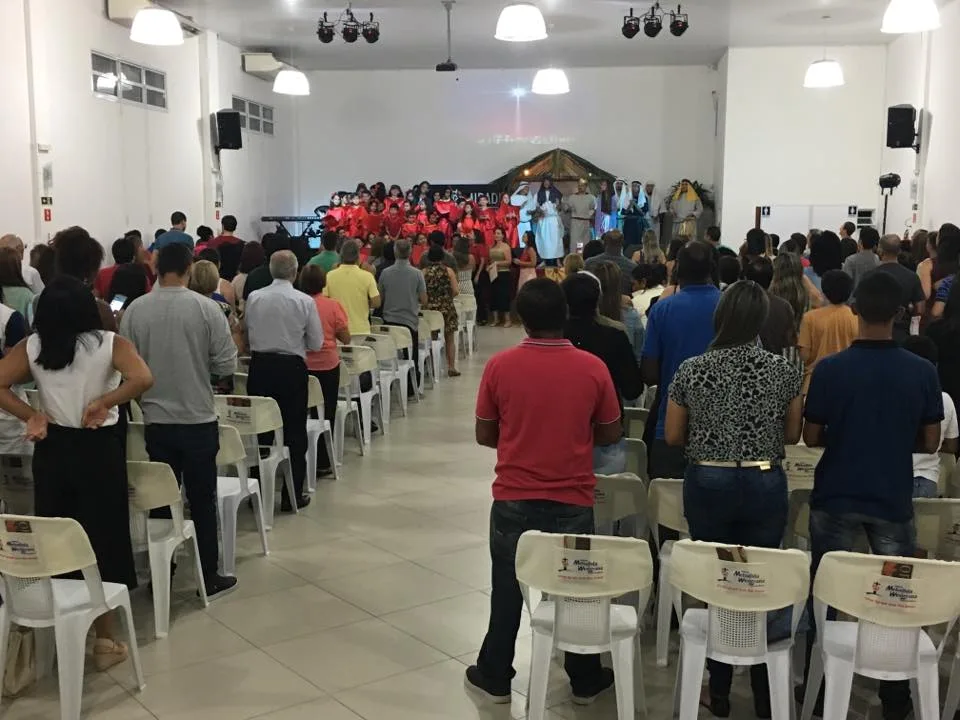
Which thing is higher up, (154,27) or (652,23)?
(652,23)

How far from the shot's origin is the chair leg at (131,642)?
3430mm

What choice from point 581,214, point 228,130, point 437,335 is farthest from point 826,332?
point 581,214

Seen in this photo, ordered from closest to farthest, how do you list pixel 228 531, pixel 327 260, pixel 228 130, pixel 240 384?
pixel 228 531 → pixel 240 384 → pixel 327 260 → pixel 228 130

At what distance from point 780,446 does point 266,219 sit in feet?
42.2

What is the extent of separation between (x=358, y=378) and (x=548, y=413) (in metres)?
4.10

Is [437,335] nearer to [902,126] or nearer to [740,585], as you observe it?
[902,126]

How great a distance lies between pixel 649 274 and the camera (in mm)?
6867

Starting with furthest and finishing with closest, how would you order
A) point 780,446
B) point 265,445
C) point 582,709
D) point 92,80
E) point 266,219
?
1. point 266,219
2. point 92,80
3. point 265,445
4. point 582,709
5. point 780,446

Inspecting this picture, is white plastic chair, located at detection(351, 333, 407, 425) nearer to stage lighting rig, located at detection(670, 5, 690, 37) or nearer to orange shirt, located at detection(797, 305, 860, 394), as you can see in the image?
orange shirt, located at detection(797, 305, 860, 394)

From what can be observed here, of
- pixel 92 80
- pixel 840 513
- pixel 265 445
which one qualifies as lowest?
pixel 265 445

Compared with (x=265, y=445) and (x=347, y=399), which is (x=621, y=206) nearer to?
(x=347, y=399)

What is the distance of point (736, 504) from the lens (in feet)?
10.1

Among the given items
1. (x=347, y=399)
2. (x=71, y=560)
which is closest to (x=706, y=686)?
(x=71, y=560)

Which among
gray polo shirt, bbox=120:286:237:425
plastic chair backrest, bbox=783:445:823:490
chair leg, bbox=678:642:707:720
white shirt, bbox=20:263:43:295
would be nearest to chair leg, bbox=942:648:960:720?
chair leg, bbox=678:642:707:720
